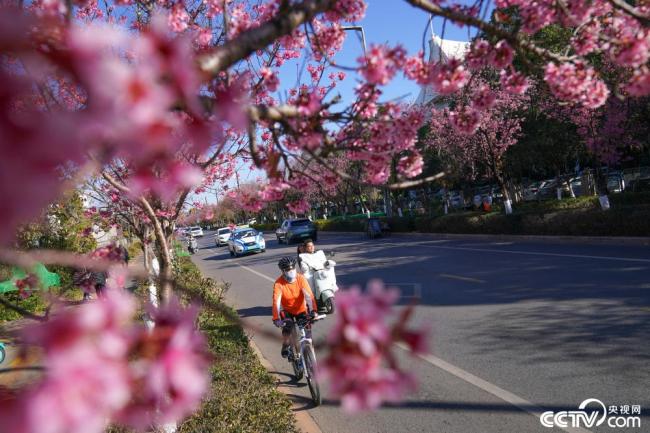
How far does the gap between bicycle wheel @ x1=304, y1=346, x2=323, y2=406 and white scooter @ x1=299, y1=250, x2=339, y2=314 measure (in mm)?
2855

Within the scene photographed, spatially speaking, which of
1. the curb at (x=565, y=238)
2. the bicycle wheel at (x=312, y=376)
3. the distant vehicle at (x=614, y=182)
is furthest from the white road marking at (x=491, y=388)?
the distant vehicle at (x=614, y=182)

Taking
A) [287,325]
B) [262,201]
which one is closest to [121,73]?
[262,201]

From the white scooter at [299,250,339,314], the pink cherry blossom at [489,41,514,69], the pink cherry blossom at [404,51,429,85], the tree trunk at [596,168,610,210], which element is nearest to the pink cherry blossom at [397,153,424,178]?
the pink cherry blossom at [404,51,429,85]

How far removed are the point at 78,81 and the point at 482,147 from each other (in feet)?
75.4

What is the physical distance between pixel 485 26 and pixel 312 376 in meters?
4.37

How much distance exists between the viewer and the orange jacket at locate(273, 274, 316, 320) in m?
6.27

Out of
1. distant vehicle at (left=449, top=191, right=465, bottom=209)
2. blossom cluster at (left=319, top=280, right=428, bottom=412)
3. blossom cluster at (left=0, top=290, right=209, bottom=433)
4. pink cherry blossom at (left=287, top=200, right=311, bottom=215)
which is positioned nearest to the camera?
blossom cluster at (left=0, top=290, right=209, bottom=433)

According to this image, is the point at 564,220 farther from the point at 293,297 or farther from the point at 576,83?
the point at 576,83

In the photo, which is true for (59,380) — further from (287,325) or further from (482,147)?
(482,147)

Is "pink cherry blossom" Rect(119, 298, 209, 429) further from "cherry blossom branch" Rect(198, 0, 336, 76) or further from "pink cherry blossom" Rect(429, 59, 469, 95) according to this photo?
"pink cherry blossom" Rect(429, 59, 469, 95)

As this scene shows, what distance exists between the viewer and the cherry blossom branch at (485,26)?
2166mm

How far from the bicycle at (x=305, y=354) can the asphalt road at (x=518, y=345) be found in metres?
0.18

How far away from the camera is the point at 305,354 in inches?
225

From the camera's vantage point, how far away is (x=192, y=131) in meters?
0.91
